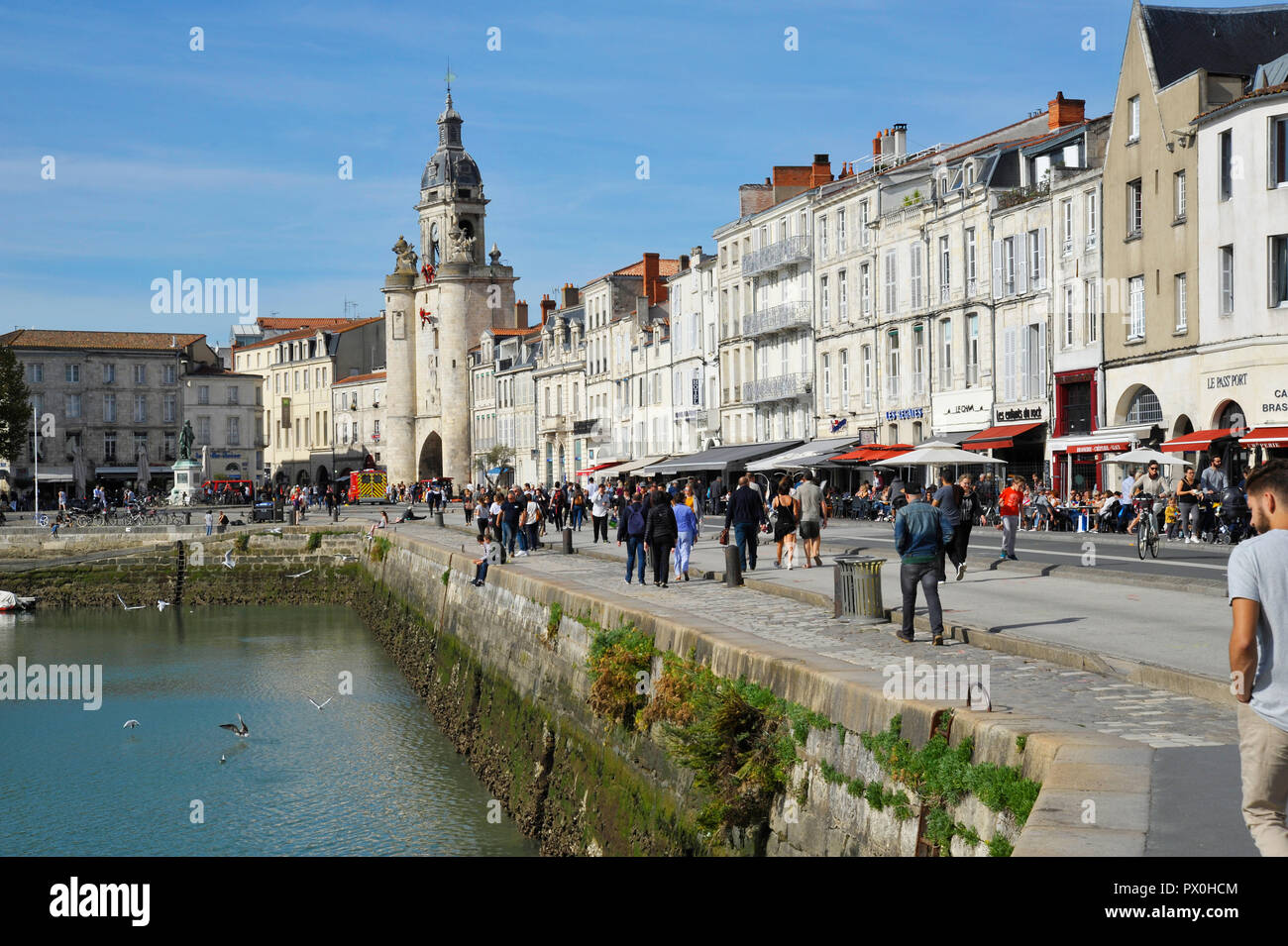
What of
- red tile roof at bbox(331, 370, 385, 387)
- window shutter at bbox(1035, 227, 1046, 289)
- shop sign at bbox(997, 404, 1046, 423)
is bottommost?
shop sign at bbox(997, 404, 1046, 423)

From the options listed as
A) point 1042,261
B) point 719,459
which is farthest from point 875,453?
point 719,459

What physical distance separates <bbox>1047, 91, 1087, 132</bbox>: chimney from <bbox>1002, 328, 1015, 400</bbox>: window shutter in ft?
30.4

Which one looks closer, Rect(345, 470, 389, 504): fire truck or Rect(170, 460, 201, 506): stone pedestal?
Rect(170, 460, 201, 506): stone pedestal

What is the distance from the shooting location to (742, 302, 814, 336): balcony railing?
5584 cm

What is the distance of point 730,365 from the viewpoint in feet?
209

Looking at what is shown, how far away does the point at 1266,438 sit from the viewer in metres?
29.5

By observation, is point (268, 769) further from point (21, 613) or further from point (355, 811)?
point (21, 613)

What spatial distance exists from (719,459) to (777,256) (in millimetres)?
8499

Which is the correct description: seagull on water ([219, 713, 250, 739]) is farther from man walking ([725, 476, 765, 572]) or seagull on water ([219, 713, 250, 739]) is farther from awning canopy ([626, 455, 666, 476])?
awning canopy ([626, 455, 666, 476])

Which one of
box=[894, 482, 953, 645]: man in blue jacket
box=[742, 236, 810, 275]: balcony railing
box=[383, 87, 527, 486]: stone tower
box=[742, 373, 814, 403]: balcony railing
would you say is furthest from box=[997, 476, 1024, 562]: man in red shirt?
box=[383, 87, 527, 486]: stone tower

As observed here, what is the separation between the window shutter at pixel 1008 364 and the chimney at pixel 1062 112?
9259 millimetres

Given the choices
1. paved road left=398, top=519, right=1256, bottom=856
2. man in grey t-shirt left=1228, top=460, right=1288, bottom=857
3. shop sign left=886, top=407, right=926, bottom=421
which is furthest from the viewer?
shop sign left=886, top=407, right=926, bottom=421

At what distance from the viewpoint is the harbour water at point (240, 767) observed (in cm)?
1717

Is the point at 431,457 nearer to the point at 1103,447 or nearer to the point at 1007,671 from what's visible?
the point at 1103,447
